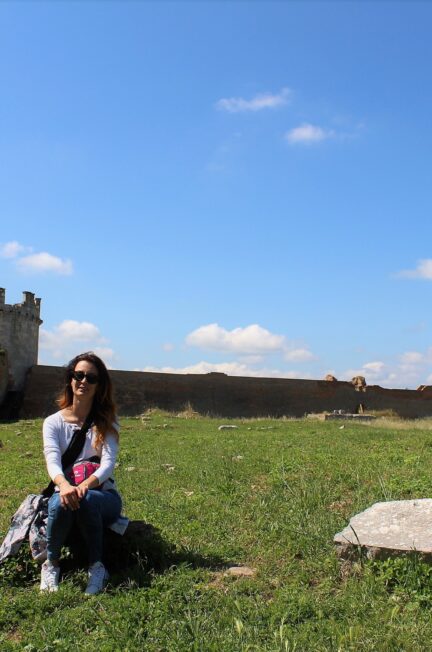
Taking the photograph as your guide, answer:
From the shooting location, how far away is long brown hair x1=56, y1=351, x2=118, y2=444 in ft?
16.2

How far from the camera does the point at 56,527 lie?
4402 mm

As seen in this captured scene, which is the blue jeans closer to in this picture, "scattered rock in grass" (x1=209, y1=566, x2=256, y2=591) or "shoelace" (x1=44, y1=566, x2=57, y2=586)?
"shoelace" (x1=44, y1=566, x2=57, y2=586)

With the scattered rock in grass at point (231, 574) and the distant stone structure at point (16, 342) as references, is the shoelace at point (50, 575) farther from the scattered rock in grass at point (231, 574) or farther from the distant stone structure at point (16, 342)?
the distant stone structure at point (16, 342)

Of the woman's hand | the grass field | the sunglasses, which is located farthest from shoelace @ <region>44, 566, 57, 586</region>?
the sunglasses

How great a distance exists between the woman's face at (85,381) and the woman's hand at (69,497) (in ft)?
2.69

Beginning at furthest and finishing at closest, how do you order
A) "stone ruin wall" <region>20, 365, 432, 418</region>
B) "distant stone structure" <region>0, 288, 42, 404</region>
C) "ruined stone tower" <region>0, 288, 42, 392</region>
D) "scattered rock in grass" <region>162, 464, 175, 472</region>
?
"stone ruin wall" <region>20, 365, 432, 418</region>, "ruined stone tower" <region>0, 288, 42, 392</region>, "distant stone structure" <region>0, 288, 42, 404</region>, "scattered rock in grass" <region>162, 464, 175, 472</region>

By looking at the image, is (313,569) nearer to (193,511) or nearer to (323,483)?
(193,511)

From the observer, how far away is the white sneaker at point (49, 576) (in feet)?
14.0

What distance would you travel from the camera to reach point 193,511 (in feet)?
20.2

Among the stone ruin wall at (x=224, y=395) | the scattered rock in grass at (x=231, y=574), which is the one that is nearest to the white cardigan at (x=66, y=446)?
the scattered rock in grass at (x=231, y=574)

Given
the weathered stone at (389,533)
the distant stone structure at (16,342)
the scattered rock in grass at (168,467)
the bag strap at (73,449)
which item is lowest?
the scattered rock in grass at (168,467)

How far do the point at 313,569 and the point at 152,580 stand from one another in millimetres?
1191

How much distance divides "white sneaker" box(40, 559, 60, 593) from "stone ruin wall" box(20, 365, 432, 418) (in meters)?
21.8

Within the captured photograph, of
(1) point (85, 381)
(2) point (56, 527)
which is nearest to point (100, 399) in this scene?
(1) point (85, 381)
